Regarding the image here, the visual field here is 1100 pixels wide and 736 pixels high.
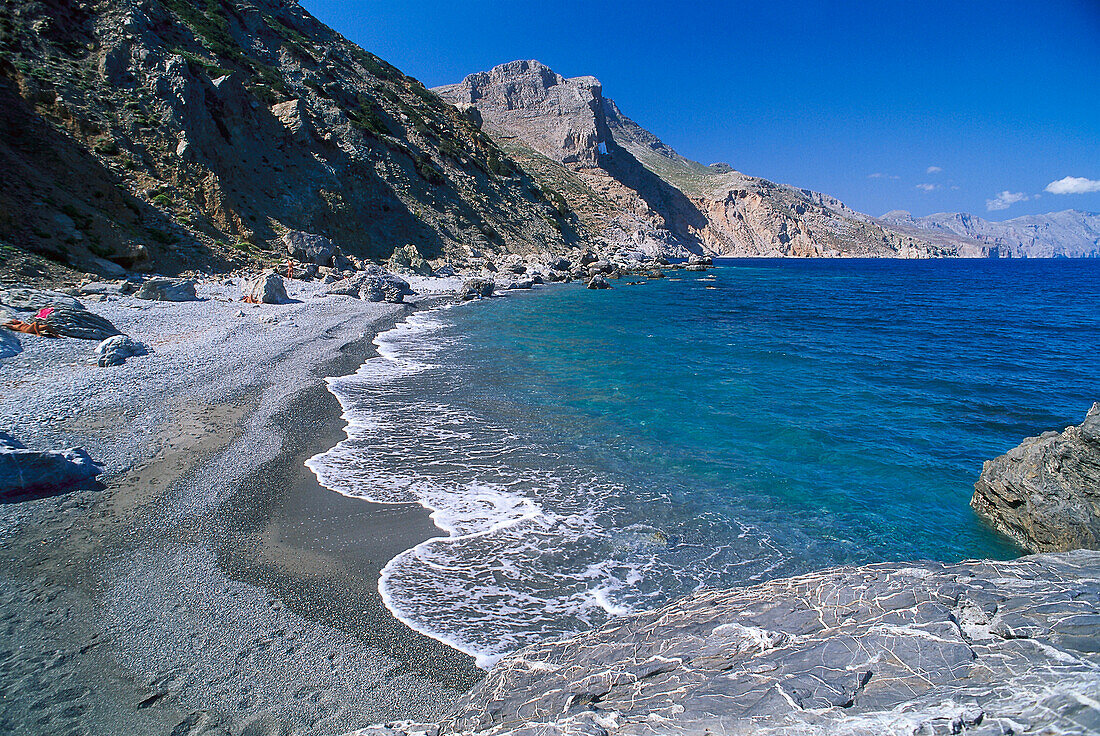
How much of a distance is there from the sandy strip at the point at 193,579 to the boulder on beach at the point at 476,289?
78.3 feet

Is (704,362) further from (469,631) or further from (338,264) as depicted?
(338,264)

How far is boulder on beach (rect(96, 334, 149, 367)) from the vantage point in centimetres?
1124

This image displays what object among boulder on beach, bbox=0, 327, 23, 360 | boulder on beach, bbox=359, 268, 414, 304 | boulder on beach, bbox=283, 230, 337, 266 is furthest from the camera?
boulder on beach, bbox=283, 230, 337, 266

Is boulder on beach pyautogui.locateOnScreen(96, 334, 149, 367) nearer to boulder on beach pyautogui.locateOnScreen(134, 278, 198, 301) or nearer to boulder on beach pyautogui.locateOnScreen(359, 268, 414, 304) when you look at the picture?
boulder on beach pyautogui.locateOnScreen(134, 278, 198, 301)

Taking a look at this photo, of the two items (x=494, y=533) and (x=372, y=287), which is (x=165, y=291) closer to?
(x=372, y=287)

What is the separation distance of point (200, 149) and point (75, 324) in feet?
74.5

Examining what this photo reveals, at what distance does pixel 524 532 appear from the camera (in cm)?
696

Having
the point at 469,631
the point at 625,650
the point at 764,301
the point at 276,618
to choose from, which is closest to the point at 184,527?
the point at 276,618

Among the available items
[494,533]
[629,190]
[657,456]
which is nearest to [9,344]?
[494,533]

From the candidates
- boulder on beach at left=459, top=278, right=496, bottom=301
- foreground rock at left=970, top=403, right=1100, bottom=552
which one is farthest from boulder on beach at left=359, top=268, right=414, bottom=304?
foreground rock at left=970, top=403, right=1100, bottom=552

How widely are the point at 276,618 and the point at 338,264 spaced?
3163 centimetres

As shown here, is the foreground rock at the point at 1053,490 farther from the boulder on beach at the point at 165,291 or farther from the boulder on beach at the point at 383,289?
the boulder on beach at the point at 383,289

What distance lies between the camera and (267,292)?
21.7m

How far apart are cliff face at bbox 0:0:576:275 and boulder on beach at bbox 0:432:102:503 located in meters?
15.3
